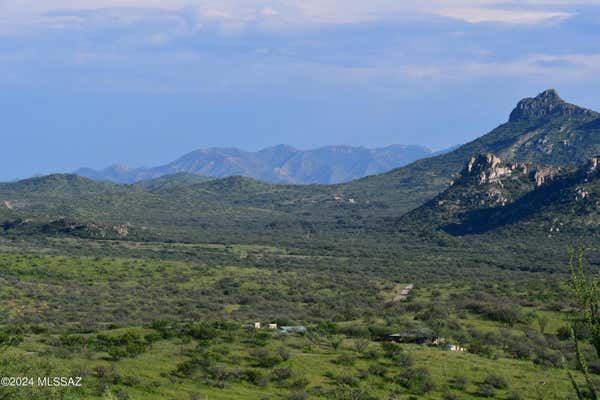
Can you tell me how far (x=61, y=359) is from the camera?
38688mm

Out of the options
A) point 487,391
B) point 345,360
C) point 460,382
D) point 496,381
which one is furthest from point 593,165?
point 345,360

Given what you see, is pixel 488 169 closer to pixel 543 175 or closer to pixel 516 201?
pixel 543 175

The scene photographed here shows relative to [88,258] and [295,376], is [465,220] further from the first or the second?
[295,376]

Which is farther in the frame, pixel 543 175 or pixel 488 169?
pixel 488 169

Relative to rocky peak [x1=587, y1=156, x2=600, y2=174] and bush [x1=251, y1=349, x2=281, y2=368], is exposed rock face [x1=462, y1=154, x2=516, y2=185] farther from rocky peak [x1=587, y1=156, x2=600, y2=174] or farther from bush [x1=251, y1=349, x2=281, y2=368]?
bush [x1=251, y1=349, x2=281, y2=368]

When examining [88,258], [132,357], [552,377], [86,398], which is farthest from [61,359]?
[88,258]

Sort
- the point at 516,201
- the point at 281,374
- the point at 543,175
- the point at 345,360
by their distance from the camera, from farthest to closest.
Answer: the point at 543,175, the point at 516,201, the point at 345,360, the point at 281,374

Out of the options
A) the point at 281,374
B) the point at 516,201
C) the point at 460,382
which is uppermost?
the point at 516,201

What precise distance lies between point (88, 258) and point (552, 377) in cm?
8653

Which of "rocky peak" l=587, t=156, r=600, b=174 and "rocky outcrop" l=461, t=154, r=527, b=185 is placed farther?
"rocky outcrop" l=461, t=154, r=527, b=185

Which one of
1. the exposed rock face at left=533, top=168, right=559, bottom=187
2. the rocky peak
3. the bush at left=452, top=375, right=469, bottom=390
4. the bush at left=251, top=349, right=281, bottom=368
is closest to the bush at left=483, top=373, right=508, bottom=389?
the bush at left=452, top=375, right=469, bottom=390

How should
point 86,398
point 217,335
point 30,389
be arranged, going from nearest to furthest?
point 30,389
point 86,398
point 217,335

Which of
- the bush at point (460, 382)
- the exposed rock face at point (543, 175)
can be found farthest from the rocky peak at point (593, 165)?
the bush at point (460, 382)

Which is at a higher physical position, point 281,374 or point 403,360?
point 281,374
